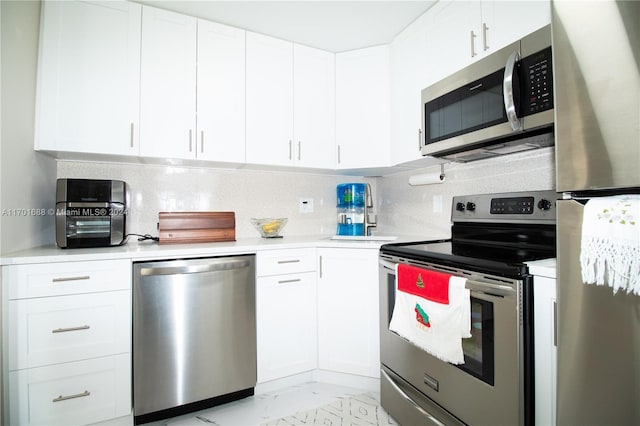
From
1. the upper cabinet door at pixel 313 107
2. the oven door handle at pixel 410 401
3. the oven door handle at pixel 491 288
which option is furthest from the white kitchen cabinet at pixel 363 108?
the oven door handle at pixel 410 401

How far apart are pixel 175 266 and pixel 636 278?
5.64 feet

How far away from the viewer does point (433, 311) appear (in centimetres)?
123

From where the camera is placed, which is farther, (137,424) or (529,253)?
(137,424)

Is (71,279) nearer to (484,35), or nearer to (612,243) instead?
Answer: (612,243)

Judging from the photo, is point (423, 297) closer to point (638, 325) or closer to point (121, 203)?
point (638, 325)

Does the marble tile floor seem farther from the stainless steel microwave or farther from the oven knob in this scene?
the stainless steel microwave

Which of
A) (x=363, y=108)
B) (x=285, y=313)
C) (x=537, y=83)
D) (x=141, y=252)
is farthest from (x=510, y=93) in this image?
(x=141, y=252)

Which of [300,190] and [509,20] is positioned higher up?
[509,20]

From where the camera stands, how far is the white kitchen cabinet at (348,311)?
5.95 ft

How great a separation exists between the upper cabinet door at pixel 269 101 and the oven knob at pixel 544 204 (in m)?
1.54

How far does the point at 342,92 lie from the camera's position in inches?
90.2

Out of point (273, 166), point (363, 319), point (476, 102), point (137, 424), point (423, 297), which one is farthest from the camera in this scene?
point (273, 166)

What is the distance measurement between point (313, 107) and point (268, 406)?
204 centimetres

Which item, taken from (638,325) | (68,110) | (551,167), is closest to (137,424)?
(68,110)
